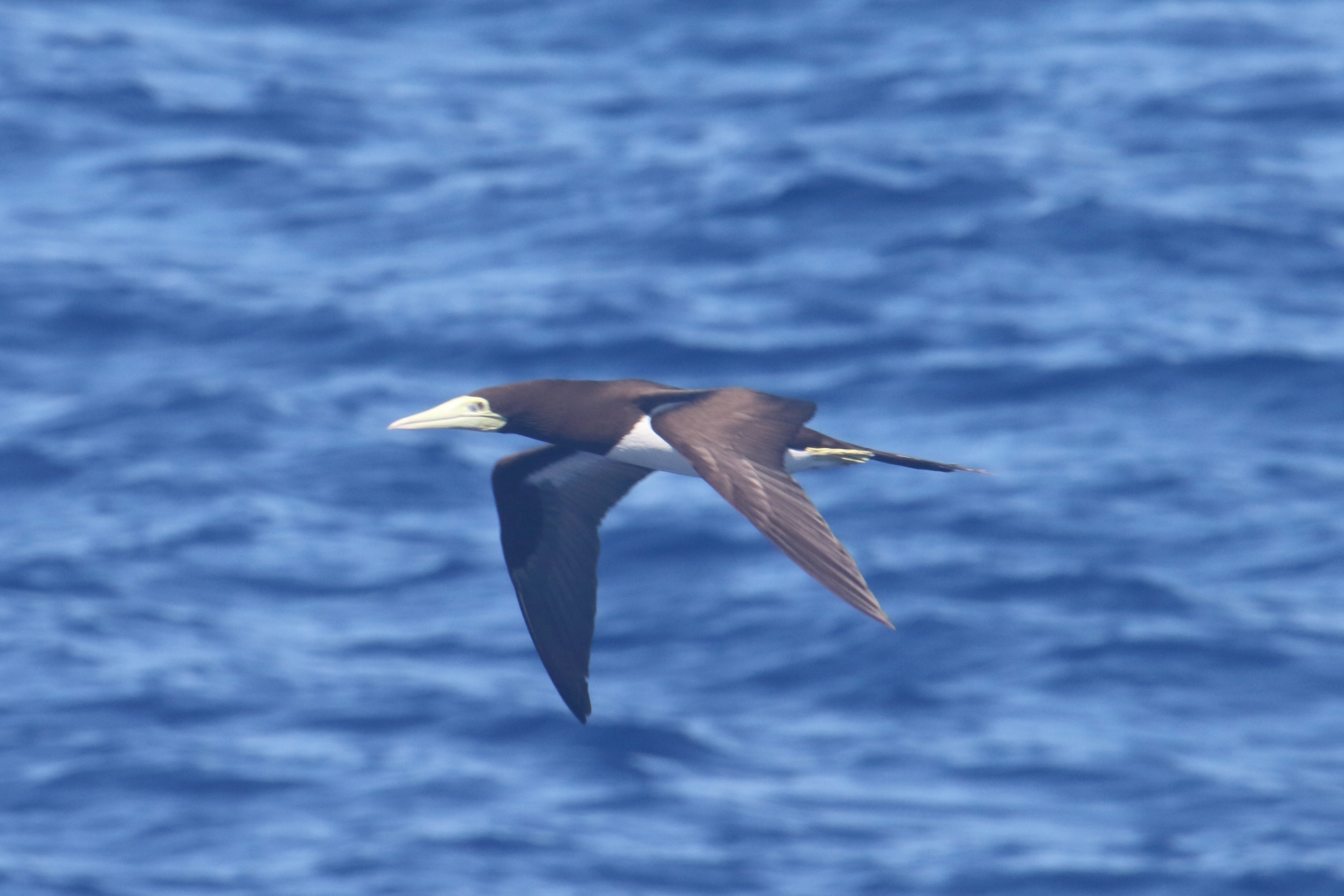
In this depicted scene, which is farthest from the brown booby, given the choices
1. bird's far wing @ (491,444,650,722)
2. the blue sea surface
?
the blue sea surface

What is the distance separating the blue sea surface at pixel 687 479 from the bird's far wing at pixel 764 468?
7.94 meters

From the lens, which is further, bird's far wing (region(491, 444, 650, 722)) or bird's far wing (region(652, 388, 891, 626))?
bird's far wing (region(491, 444, 650, 722))

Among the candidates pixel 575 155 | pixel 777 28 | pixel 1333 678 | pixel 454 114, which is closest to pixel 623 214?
pixel 575 155

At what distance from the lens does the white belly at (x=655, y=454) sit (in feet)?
25.3

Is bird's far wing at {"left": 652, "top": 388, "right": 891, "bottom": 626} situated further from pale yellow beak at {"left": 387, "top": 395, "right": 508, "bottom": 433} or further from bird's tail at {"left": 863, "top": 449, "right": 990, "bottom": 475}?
pale yellow beak at {"left": 387, "top": 395, "right": 508, "bottom": 433}

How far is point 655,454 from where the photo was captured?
7781mm

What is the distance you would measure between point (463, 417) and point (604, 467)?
1.09 m

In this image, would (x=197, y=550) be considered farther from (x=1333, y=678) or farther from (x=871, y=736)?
(x=1333, y=678)

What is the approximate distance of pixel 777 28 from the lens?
95.2ft

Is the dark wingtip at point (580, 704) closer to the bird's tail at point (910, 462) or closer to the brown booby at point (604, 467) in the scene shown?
the brown booby at point (604, 467)

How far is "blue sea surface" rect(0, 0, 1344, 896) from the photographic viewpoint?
1495 centimetres

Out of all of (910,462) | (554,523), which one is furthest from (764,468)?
(554,523)

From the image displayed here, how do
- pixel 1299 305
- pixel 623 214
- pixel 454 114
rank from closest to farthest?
pixel 1299 305 < pixel 623 214 < pixel 454 114

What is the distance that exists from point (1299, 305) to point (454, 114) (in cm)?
1225
